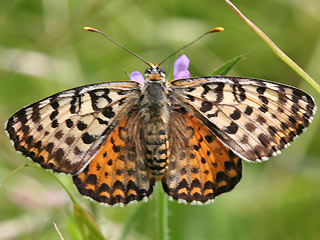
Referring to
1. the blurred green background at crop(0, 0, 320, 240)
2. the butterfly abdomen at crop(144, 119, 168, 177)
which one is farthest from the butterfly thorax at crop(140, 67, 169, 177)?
the blurred green background at crop(0, 0, 320, 240)

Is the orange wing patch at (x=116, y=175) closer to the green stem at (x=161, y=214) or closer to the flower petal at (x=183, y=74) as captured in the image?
the green stem at (x=161, y=214)

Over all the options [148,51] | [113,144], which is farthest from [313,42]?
[113,144]

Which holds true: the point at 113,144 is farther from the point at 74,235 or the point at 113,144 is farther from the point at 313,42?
the point at 313,42

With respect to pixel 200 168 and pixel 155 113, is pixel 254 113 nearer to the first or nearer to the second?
pixel 200 168

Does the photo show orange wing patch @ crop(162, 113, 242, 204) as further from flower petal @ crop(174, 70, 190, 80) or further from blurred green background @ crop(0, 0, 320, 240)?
blurred green background @ crop(0, 0, 320, 240)

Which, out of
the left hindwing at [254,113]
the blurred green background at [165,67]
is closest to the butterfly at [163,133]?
the left hindwing at [254,113]

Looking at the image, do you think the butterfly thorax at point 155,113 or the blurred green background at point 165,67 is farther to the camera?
the blurred green background at point 165,67

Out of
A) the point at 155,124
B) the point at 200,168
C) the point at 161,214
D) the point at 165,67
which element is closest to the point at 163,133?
the point at 155,124

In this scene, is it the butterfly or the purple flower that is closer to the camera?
the butterfly
